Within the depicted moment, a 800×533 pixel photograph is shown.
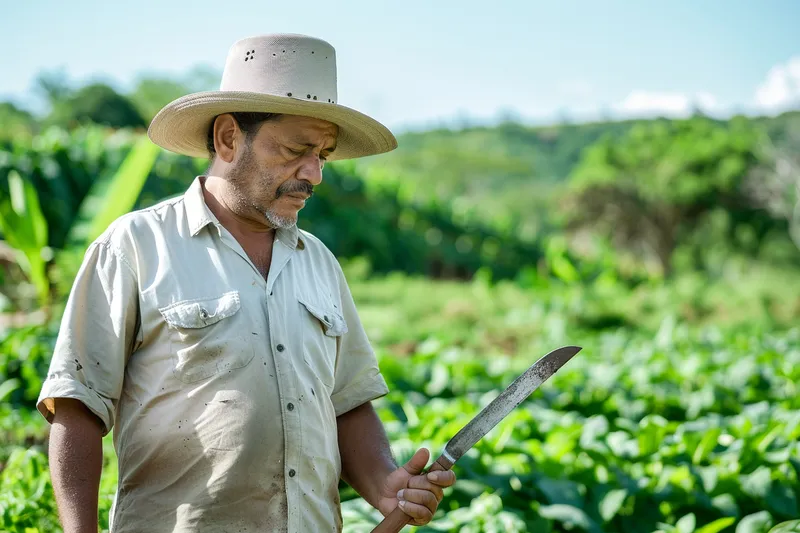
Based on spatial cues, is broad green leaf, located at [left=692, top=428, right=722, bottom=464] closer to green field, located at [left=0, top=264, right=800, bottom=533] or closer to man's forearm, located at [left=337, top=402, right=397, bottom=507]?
green field, located at [left=0, top=264, right=800, bottom=533]

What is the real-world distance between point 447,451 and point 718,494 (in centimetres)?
175

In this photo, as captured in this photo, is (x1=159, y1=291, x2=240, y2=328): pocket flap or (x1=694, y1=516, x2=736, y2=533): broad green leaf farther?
(x1=694, y1=516, x2=736, y2=533): broad green leaf

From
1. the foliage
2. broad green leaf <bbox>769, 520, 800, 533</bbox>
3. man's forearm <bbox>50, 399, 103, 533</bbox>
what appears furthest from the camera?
the foliage

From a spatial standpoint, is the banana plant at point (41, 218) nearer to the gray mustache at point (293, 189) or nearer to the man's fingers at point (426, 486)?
the gray mustache at point (293, 189)

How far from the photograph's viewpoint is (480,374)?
17.7 feet

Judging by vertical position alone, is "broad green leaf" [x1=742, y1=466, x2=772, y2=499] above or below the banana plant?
below

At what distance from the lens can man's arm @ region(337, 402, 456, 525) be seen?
6.35ft

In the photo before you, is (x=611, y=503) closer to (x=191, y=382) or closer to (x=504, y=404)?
(x=504, y=404)

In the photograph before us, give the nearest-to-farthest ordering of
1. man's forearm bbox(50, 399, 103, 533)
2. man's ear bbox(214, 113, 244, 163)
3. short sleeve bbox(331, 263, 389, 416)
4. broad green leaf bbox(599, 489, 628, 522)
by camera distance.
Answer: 1. man's forearm bbox(50, 399, 103, 533)
2. man's ear bbox(214, 113, 244, 163)
3. short sleeve bbox(331, 263, 389, 416)
4. broad green leaf bbox(599, 489, 628, 522)

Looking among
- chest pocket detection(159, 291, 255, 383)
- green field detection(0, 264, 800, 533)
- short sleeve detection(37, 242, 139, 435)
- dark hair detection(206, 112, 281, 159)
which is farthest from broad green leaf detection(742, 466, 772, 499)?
short sleeve detection(37, 242, 139, 435)

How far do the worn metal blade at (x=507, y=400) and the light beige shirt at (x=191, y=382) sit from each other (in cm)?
33

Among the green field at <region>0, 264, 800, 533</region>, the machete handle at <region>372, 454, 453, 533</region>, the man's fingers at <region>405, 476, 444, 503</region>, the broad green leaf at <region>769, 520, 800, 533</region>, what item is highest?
the man's fingers at <region>405, 476, 444, 503</region>

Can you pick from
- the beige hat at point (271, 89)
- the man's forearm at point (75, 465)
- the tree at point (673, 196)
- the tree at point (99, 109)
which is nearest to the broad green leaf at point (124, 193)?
the beige hat at point (271, 89)

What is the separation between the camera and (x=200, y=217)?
6.56ft
